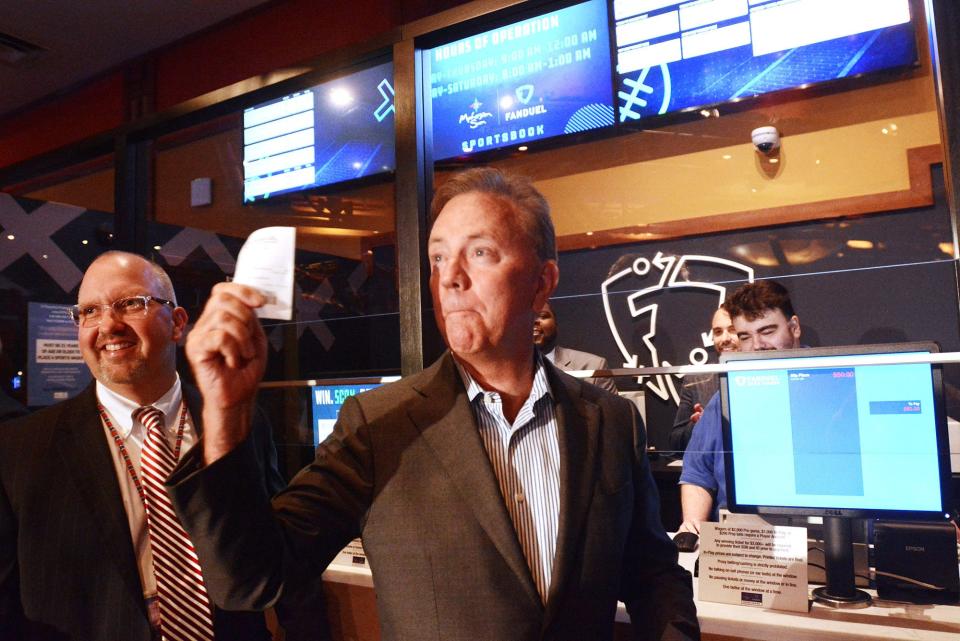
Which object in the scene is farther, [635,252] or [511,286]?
[635,252]

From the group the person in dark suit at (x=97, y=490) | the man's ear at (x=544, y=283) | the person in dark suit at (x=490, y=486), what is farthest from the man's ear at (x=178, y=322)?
the man's ear at (x=544, y=283)

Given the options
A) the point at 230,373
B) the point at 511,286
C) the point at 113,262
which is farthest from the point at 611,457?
the point at 113,262

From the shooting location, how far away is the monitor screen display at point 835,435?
4.94 feet

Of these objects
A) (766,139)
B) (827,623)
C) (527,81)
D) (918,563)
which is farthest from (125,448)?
(766,139)

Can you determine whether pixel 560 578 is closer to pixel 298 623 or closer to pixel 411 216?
pixel 298 623

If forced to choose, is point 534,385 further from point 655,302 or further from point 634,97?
point 655,302

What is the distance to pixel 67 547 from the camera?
1.58m

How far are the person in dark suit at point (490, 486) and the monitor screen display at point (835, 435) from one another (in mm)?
394

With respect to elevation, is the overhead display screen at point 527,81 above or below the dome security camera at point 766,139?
above

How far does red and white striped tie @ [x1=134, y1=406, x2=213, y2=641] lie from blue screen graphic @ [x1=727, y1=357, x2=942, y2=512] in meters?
1.23

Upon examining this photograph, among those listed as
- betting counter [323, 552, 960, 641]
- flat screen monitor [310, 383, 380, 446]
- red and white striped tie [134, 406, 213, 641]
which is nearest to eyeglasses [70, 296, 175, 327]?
red and white striped tie [134, 406, 213, 641]

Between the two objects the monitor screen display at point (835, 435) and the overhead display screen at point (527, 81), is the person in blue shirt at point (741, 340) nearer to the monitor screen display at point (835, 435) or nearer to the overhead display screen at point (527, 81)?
the monitor screen display at point (835, 435)

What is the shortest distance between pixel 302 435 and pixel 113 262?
850mm

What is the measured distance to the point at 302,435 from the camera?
246cm
